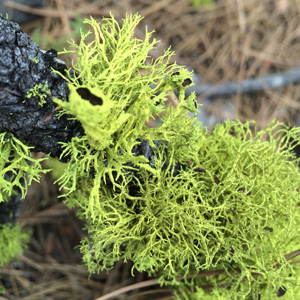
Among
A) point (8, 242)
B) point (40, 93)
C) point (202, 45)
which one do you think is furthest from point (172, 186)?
point (202, 45)

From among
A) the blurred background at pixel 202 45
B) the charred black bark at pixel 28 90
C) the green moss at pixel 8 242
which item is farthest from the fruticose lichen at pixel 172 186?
the blurred background at pixel 202 45

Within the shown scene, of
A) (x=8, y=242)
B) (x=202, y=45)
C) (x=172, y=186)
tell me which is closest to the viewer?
(x=172, y=186)

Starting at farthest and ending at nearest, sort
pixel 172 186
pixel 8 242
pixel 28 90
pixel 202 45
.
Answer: pixel 202 45, pixel 8 242, pixel 172 186, pixel 28 90

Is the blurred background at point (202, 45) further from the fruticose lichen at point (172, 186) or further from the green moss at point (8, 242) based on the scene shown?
the fruticose lichen at point (172, 186)

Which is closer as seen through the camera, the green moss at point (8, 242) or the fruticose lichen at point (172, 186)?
the fruticose lichen at point (172, 186)

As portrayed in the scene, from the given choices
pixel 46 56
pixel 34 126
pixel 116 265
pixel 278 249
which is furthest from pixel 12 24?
pixel 116 265

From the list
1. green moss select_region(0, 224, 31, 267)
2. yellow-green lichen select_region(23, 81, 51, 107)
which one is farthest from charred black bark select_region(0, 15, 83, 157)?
green moss select_region(0, 224, 31, 267)

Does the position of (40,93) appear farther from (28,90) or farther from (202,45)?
(202,45)
